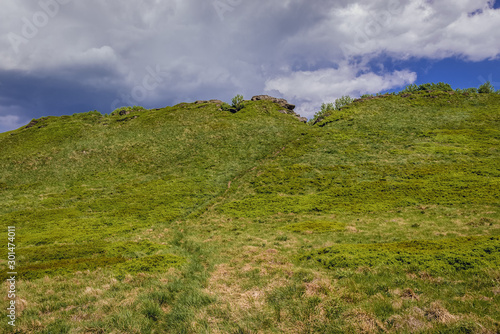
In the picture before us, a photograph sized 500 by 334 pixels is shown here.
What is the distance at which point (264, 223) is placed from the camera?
91.6 feet

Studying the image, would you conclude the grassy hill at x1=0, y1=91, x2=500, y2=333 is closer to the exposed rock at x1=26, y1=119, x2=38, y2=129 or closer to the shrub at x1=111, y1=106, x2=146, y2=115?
the exposed rock at x1=26, y1=119, x2=38, y2=129

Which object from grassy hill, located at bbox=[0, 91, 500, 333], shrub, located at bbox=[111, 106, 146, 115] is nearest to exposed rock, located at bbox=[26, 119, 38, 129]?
grassy hill, located at bbox=[0, 91, 500, 333]

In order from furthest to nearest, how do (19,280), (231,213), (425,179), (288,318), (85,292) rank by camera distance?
(425,179) → (231,213) → (19,280) → (85,292) → (288,318)

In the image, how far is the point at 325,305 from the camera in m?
9.31

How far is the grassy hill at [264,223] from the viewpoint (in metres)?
9.34

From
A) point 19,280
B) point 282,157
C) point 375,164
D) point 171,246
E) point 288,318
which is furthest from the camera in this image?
point 282,157

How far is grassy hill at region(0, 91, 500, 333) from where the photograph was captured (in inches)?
368

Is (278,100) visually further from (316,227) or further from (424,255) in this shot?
(424,255)

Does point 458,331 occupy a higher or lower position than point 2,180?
lower

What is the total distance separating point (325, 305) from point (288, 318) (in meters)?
1.68

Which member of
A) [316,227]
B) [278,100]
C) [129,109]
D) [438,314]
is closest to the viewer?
[438,314]

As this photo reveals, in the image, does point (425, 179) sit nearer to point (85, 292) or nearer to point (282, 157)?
point (282, 157)

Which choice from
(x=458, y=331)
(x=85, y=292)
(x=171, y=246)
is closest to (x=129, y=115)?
(x=171, y=246)

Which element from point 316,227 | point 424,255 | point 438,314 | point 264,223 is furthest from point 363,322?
point 264,223
